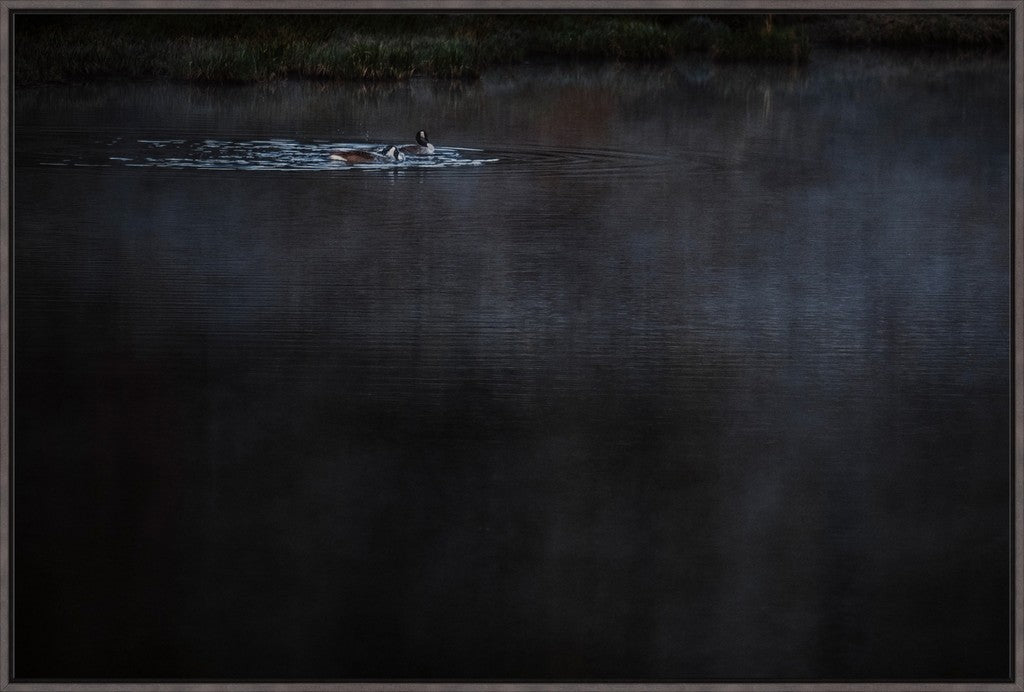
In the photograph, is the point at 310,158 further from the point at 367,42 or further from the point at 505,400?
the point at 505,400

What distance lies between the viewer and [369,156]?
7391 mm

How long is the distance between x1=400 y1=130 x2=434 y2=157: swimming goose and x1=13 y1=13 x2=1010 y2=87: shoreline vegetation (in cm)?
53

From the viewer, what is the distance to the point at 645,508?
4.05 metres

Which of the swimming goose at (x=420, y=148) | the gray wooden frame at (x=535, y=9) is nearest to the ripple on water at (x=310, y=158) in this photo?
the swimming goose at (x=420, y=148)

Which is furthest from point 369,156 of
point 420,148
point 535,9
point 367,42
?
point 535,9

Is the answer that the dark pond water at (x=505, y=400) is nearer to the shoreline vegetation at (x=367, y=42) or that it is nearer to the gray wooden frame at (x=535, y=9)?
the gray wooden frame at (x=535, y=9)

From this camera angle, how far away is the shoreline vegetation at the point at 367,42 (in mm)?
7043

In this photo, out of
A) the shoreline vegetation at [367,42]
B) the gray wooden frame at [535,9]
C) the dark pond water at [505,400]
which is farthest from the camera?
the shoreline vegetation at [367,42]

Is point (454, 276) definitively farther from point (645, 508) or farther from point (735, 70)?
point (735, 70)

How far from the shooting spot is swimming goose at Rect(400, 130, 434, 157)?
23.9 feet

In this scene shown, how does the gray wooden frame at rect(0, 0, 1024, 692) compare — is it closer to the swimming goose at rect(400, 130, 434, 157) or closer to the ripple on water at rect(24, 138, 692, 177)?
the ripple on water at rect(24, 138, 692, 177)

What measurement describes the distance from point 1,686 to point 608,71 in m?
5.71

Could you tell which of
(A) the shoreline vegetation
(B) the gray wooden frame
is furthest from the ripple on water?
A: (B) the gray wooden frame

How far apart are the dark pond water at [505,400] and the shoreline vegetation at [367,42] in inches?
9.9
